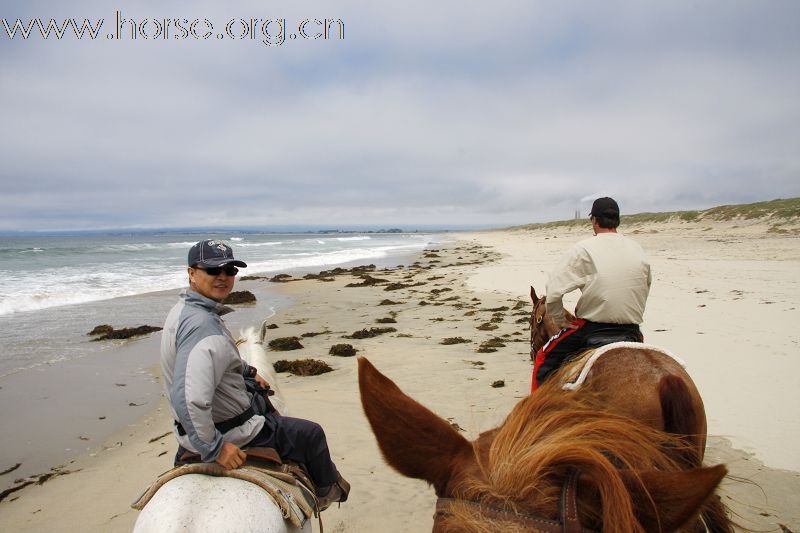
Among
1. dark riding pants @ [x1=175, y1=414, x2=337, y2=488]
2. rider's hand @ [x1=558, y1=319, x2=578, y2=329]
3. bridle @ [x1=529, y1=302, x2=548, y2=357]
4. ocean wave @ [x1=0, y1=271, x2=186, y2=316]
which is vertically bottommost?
ocean wave @ [x1=0, y1=271, x2=186, y2=316]

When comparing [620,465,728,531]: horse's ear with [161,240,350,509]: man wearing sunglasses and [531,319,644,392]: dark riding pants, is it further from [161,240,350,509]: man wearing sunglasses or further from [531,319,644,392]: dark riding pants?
[531,319,644,392]: dark riding pants

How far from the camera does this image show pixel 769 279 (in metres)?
12.9

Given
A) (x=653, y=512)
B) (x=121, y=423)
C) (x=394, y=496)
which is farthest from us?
(x=121, y=423)

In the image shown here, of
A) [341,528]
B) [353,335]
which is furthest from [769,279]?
[341,528]

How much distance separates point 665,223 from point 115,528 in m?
54.7

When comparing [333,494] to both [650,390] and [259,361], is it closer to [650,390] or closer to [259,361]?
[259,361]

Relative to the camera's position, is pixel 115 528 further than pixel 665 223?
No

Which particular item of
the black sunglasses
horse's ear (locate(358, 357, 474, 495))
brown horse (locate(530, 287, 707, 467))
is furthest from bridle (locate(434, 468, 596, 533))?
the black sunglasses

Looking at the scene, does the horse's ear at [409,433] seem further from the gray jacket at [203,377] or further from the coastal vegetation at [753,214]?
the coastal vegetation at [753,214]

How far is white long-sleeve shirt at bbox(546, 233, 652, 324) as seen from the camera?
3078 millimetres

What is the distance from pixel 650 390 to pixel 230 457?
1.88m

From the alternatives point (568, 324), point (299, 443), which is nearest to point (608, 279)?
point (568, 324)

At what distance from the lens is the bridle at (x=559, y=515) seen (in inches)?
46.9

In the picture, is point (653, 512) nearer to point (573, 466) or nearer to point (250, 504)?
point (573, 466)
